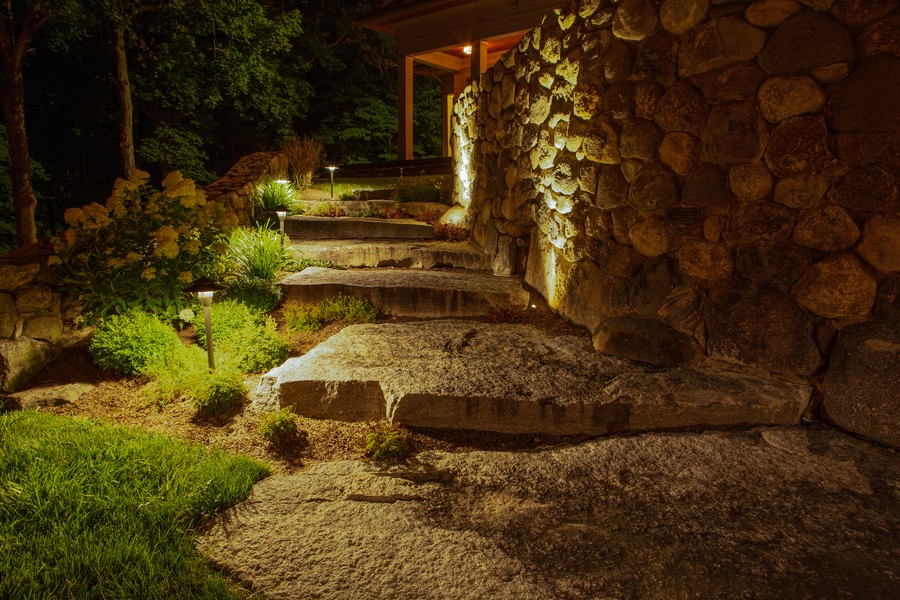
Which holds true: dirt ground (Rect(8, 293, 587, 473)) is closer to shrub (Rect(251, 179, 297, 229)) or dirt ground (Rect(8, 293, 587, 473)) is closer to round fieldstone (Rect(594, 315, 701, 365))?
round fieldstone (Rect(594, 315, 701, 365))

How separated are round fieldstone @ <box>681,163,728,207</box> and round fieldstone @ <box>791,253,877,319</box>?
2.12 feet

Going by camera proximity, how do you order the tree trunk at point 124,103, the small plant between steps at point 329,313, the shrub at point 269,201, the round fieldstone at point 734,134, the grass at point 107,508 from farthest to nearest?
the tree trunk at point 124,103, the shrub at point 269,201, the small plant between steps at point 329,313, the round fieldstone at point 734,134, the grass at point 107,508

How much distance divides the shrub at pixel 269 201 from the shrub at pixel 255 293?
9.47 ft

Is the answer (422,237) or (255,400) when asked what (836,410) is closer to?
(255,400)

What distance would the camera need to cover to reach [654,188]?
362 cm

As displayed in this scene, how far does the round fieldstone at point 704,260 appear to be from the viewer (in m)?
3.37

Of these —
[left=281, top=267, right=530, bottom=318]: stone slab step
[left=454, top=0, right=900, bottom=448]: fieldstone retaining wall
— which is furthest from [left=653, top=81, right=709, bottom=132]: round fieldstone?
[left=281, top=267, right=530, bottom=318]: stone slab step

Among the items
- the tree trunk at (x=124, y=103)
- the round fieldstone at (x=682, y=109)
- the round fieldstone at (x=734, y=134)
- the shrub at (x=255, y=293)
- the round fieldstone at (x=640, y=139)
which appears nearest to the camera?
the round fieldstone at (x=734, y=134)

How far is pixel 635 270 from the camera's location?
386 cm

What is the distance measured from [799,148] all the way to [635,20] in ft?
4.55

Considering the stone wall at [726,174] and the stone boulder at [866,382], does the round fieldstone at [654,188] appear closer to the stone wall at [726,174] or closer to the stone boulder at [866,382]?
the stone wall at [726,174]

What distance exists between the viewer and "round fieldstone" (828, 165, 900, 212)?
2.74m

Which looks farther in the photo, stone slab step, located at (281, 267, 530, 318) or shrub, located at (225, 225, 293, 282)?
shrub, located at (225, 225, 293, 282)

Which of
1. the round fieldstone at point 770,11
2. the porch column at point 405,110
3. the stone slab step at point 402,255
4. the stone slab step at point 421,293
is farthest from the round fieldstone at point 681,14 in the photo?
the porch column at point 405,110
